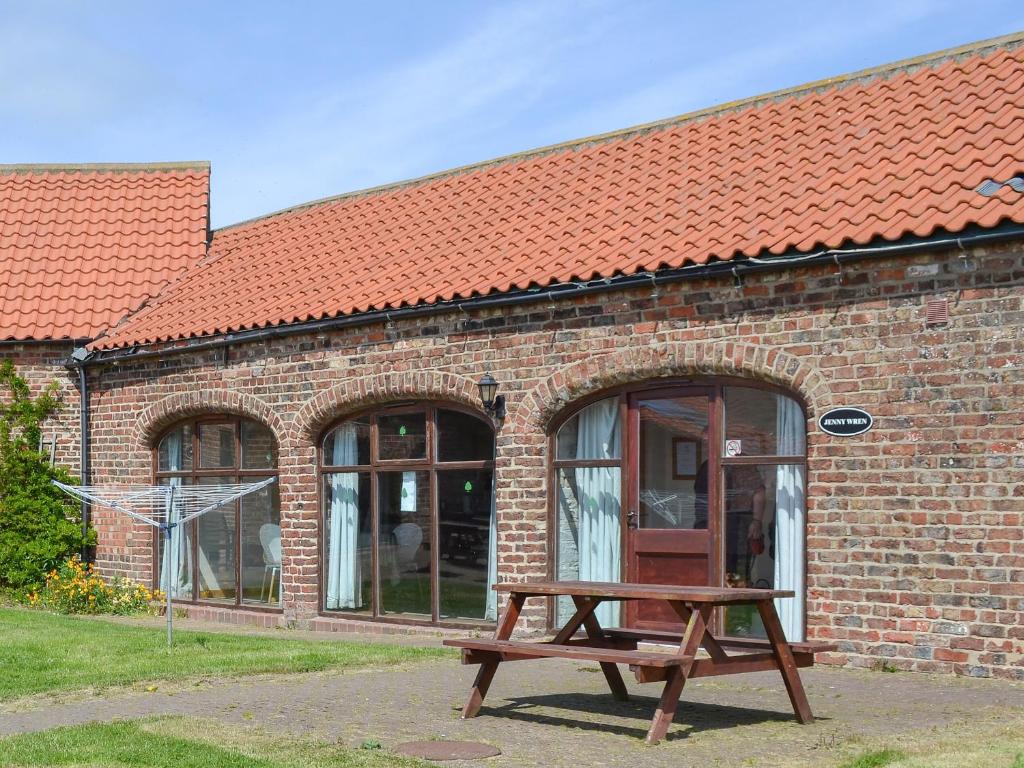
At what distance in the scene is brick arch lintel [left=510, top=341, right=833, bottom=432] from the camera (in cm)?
1097

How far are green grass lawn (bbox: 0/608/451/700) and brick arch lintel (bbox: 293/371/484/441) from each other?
7.99 ft

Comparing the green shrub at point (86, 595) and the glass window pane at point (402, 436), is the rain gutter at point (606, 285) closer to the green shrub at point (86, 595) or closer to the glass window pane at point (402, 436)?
the glass window pane at point (402, 436)

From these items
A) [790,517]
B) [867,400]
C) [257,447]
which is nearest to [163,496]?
[257,447]

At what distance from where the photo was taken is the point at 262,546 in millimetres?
16062

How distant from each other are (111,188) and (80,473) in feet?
17.6

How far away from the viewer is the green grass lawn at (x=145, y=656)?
396 inches

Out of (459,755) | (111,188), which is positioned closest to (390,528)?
(459,755)

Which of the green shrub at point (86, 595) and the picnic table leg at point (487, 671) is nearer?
the picnic table leg at point (487, 671)

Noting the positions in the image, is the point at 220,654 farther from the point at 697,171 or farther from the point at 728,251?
the point at 697,171

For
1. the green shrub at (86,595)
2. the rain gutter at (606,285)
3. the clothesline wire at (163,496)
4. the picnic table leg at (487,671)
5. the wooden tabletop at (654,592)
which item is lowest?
the green shrub at (86,595)

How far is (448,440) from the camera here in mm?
13906

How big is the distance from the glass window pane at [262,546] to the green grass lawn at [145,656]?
218 centimetres

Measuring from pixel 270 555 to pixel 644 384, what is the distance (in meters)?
5.80

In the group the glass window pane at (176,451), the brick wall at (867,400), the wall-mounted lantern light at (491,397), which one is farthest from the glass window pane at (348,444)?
the glass window pane at (176,451)
